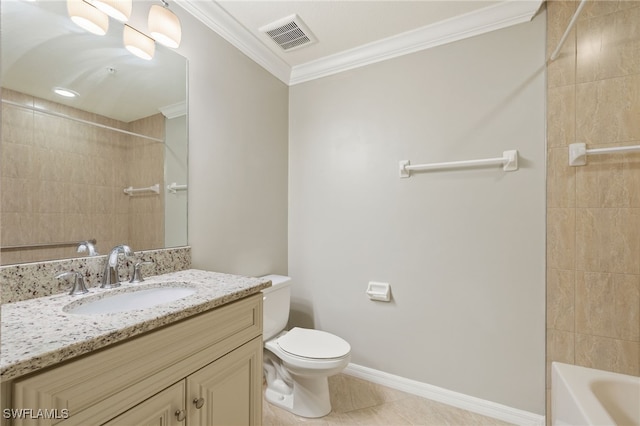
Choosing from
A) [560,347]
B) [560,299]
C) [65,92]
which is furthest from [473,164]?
[65,92]

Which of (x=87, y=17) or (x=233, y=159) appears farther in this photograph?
(x=233, y=159)

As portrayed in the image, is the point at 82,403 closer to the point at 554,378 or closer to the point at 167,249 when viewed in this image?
the point at 167,249

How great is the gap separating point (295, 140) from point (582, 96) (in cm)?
180

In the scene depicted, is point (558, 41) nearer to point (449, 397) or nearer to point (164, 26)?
point (164, 26)

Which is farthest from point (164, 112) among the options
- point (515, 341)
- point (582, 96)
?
point (515, 341)

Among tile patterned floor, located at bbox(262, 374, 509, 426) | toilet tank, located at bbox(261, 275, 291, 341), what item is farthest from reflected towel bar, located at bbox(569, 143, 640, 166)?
toilet tank, located at bbox(261, 275, 291, 341)

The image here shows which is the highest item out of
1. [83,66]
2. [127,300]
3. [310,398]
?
[83,66]

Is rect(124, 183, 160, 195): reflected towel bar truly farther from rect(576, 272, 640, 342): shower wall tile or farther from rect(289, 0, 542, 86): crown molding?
rect(576, 272, 640, 342): shower wall tile

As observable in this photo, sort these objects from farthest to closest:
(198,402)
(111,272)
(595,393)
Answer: (595,393), (111,272), (198,402)

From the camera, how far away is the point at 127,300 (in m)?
1.08

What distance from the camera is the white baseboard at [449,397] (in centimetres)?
152

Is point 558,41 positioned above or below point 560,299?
above

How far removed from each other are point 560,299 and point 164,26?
241 centimetres

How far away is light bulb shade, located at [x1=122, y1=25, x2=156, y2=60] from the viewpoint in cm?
124
